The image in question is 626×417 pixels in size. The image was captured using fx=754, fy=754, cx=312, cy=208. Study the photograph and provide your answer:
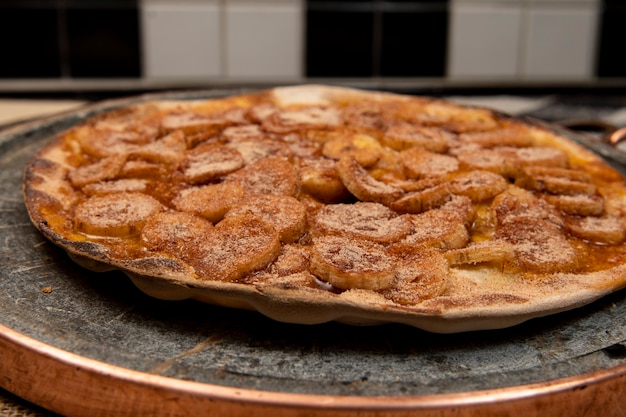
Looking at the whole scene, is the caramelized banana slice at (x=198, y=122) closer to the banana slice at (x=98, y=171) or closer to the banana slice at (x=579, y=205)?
the banana slice at (x=98, y=171)

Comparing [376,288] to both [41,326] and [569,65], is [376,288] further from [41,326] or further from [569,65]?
[569,65]

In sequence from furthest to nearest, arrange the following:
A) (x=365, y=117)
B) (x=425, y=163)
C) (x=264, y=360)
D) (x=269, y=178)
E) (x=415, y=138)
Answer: (x=365, y=117)
(x=415, y=138)
(x=425, y=163)
(x=269, y=178)
(x=264, y=360)

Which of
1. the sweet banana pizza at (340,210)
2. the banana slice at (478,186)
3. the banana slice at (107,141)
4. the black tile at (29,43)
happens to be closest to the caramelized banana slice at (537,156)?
the sweet banana pizza at (340,210)

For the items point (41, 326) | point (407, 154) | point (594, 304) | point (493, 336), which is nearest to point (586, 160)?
point (407, 154)

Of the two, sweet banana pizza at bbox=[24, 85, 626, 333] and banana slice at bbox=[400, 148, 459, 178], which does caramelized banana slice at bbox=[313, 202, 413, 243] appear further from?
banana slice at bbox=[400, 148, 459, 178]

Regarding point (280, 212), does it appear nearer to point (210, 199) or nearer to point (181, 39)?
point (210, 199)

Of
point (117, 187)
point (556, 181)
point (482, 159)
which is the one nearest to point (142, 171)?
point (117, 187)
